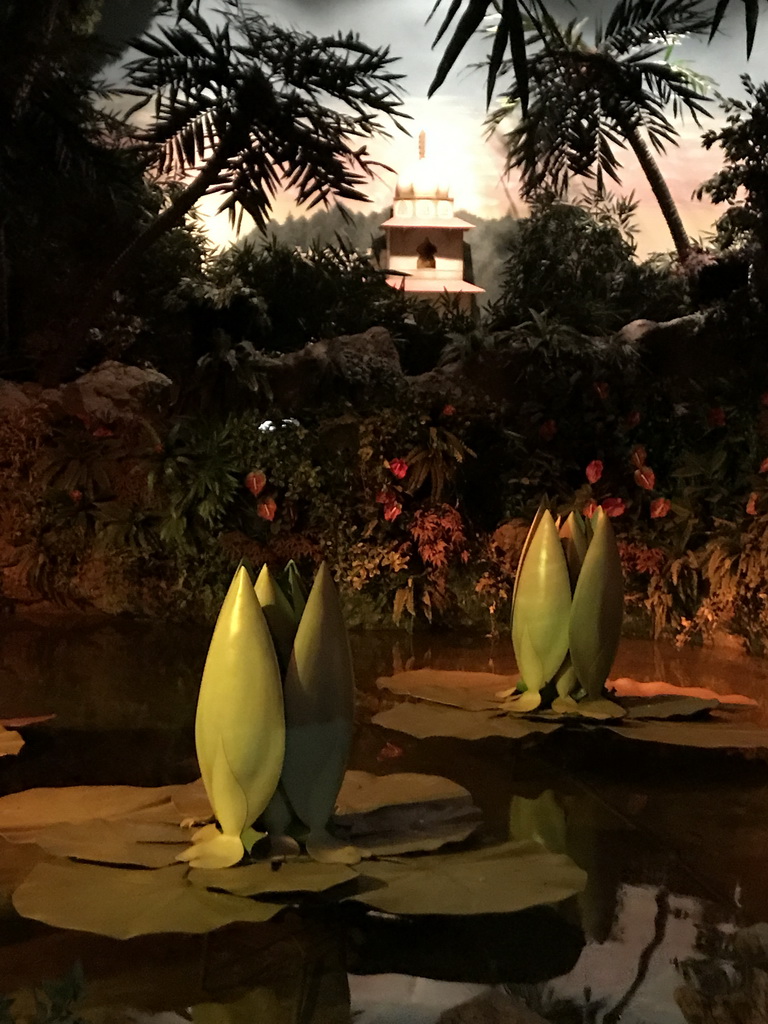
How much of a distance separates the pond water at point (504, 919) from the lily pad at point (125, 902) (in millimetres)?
68

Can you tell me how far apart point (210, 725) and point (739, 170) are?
299 inches

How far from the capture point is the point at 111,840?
2.39m

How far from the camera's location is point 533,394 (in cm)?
Result: 752

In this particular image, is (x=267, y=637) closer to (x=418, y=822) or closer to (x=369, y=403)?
(x=418, y=822)

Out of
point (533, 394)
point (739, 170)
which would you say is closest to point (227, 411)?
point (533, 394)

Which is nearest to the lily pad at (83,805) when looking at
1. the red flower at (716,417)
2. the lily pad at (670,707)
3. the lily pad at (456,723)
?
the lily pad at (456,723)

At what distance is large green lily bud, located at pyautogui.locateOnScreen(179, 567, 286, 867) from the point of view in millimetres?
2273

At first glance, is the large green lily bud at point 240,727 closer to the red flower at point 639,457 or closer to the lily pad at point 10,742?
the lily pad at point 10,742

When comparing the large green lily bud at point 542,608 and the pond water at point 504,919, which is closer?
the pond water at point 504,919

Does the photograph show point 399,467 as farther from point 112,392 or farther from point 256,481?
point 112,392

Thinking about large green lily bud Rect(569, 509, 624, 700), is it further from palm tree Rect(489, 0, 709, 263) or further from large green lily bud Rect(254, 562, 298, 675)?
palm tree Rect(489, 0, 709, 263)

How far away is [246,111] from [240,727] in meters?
7.04

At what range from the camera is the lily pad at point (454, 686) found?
12.3 feet

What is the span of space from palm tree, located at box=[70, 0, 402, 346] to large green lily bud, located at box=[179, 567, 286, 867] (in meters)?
6.34
